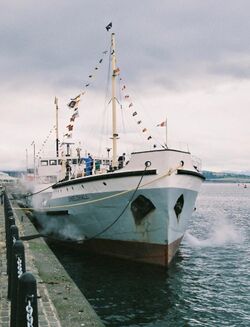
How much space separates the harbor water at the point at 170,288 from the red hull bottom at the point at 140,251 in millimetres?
257

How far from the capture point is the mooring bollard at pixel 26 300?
13.6 ft

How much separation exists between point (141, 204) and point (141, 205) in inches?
1.6

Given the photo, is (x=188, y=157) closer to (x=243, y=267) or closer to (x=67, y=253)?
(x=243, y=267)

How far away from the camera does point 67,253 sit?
55.2 ft

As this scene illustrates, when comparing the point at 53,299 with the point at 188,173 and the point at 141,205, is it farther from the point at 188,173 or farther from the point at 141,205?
the point at 188,173

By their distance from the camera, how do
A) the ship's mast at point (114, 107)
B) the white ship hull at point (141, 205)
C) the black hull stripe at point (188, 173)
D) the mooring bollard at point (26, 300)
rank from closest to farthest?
1. the mooring bollard at point (26, 300)
2. the white ship hull at point (141, 205)
3. the black hull stripe at point (188, 173)
4. the ship's mast at point (114, 107)

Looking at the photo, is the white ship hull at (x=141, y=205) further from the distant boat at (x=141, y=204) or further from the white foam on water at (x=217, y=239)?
the white foam on water at (x=217, y=239)

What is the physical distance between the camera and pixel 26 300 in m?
4.19

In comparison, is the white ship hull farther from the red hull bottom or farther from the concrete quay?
the concrete quay

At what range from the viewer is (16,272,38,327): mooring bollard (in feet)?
13.6

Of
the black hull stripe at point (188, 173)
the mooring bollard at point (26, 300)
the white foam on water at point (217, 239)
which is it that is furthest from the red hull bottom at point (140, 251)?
the mooring bollard at point (26, 300)

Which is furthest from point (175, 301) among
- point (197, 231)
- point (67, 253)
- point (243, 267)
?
point (197, 231)

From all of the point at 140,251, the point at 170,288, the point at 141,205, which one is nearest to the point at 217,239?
the point at 140,251

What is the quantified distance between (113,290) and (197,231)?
54.5 feet
